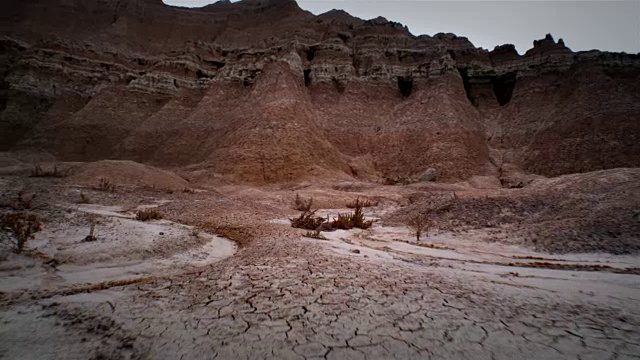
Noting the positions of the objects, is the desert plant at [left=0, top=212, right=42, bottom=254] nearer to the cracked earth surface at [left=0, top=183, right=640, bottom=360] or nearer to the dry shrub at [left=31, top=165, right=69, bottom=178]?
the cracked earth surface at [left=0, top=183, right=640, bottom=360]

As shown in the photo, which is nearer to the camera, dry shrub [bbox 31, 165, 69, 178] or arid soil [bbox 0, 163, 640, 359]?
arid soil [bbox 0, 163, 640, 359]

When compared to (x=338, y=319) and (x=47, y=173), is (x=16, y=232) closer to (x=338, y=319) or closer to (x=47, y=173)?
(x=338, y=319)

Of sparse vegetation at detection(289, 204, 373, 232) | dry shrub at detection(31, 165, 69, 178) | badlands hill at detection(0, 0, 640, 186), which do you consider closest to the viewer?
sparse vegetation at detection(289, 204, 373, 232)

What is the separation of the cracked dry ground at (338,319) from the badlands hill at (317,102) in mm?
19457

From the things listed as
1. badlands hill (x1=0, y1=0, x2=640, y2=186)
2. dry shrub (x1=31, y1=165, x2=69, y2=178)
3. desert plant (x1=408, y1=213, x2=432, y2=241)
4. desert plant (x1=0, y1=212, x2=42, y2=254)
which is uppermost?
badlands hill (x1=0, y1=0, x2=640, y2=186)

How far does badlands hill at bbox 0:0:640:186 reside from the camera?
24281 mm

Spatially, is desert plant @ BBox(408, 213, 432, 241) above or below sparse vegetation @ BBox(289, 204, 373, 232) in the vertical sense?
above

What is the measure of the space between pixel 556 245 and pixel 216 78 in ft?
111

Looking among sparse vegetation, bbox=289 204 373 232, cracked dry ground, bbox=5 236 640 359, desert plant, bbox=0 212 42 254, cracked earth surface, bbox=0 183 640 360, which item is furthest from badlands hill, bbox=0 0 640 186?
cracked dry ground, bbox=5 236 640 359

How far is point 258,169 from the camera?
22719mm

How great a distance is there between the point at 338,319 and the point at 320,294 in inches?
20.2

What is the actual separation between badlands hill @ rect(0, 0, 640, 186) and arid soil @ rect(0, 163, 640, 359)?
1763 centimetres

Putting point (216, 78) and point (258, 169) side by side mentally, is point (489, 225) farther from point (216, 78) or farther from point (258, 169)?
point (216, 78)

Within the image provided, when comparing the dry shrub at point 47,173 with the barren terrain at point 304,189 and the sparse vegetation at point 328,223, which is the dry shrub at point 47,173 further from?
the sparse vegetation at point 328,223
